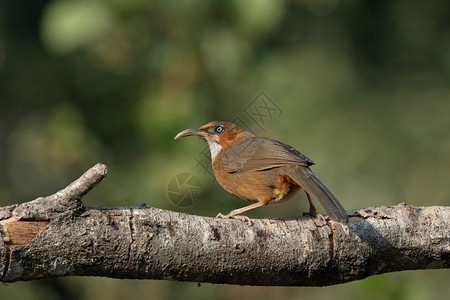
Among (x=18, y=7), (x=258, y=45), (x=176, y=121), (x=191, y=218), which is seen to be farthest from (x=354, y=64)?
(x=191, y=218)

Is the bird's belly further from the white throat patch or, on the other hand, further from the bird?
the white throat patch

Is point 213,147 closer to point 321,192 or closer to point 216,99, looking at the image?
point 216,99

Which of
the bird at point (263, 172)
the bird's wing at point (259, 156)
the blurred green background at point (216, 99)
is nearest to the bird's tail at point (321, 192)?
the bird at point (263, 172)

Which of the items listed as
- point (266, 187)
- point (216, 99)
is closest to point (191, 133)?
point (216, 99)

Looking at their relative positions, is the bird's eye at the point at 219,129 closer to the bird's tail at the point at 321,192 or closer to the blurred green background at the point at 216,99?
the blurred green background at the point at 216,99

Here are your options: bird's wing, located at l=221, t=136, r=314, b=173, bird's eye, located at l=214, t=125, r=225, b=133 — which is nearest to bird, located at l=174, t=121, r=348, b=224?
bird's wing, located at l=221, t=136, r=314, b=173

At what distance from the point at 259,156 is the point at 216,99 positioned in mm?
1208

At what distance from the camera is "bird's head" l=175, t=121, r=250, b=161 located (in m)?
5.48

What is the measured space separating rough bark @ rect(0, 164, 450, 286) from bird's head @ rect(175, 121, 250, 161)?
192 cm

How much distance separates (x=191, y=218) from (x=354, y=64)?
5.80 meters

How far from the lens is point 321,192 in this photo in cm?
407

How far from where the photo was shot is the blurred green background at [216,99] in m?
5.48

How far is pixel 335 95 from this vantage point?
880 centimetres

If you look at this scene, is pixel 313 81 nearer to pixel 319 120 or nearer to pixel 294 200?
pixel 319 120
